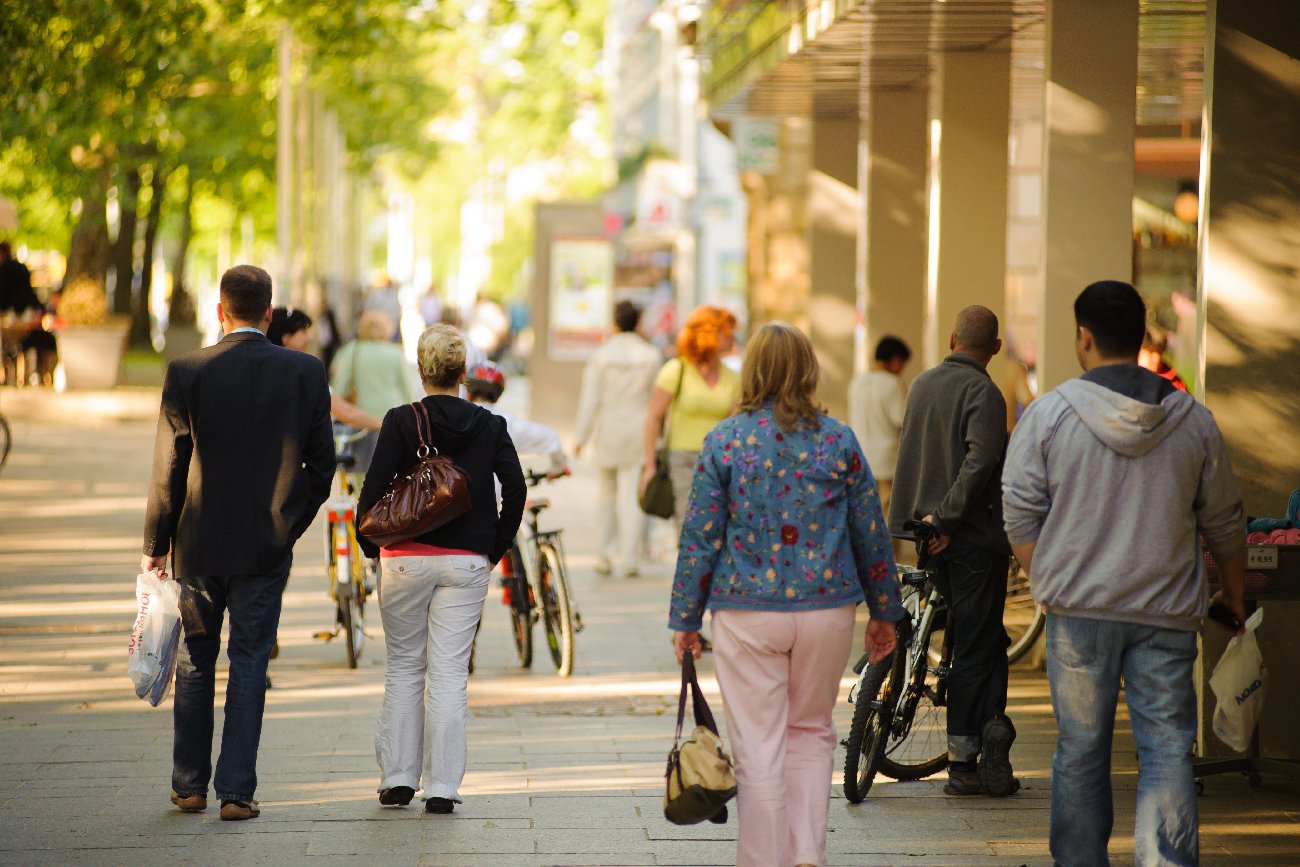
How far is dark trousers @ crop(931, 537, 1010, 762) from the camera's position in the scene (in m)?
7.33

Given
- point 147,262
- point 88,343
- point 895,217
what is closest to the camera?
point 895,217

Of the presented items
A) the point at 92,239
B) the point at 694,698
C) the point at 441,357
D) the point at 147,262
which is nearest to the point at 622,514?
the point at 441,357

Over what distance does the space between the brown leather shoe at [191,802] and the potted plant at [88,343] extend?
22605 millimetres

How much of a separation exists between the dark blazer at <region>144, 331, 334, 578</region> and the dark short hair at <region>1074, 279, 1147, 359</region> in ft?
9.41

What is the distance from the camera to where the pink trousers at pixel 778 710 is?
539 centimetres

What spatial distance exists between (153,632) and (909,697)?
Answer: 9.46 feet

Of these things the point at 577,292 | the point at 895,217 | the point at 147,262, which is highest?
the point at 895,217

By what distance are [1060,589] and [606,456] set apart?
29.5 feet

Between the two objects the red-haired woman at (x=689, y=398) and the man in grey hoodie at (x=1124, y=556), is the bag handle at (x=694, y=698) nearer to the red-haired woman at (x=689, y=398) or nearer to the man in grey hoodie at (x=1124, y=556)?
the man in grey hoodie at (x=1124, y=556)

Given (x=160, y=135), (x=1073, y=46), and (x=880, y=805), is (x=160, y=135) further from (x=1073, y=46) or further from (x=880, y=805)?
(x=880, y=805)

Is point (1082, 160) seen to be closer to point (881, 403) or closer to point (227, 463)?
point (881, 403)

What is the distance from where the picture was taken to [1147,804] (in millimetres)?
5395

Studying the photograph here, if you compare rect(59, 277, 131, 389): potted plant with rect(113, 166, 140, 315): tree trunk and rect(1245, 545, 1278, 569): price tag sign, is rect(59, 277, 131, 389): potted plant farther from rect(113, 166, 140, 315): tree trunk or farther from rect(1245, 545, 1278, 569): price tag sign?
rect(1245, 545, 1278, 569): price tag sign

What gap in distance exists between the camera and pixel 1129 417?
5.34 meters
